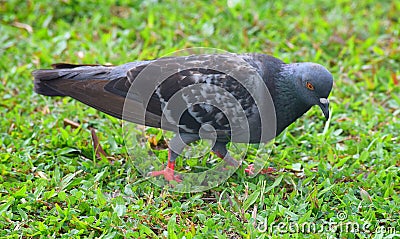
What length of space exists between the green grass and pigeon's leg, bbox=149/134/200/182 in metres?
0.21

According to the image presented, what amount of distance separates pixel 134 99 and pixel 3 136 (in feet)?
5.67

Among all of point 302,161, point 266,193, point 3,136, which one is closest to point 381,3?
point 302,161

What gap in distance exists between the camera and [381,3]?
9.58 m

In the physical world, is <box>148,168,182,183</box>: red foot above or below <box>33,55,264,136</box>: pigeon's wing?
below

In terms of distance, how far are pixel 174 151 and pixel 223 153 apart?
0.53m

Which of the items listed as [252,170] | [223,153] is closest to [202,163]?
[223,153]

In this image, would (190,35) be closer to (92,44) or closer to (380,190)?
(92,44)

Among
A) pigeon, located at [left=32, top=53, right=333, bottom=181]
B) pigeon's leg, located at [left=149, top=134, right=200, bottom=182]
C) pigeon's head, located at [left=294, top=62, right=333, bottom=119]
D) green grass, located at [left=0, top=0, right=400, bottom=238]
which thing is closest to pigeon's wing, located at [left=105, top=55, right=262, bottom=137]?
pigeon, located at [left=32, top=53, right=333, bottom=181]

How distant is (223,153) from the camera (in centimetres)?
602

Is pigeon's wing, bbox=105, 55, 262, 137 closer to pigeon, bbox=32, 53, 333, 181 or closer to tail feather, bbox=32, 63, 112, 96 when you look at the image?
pigeon, bbox=32, 53, 333, 181

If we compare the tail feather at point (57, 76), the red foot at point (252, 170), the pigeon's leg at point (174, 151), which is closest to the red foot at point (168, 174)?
the pigeon's leg at point (174, 151)

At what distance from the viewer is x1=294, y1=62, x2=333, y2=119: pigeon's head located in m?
5.43

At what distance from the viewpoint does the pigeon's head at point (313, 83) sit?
17.8 ft

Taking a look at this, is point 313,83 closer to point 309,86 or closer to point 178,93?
point 309,86
